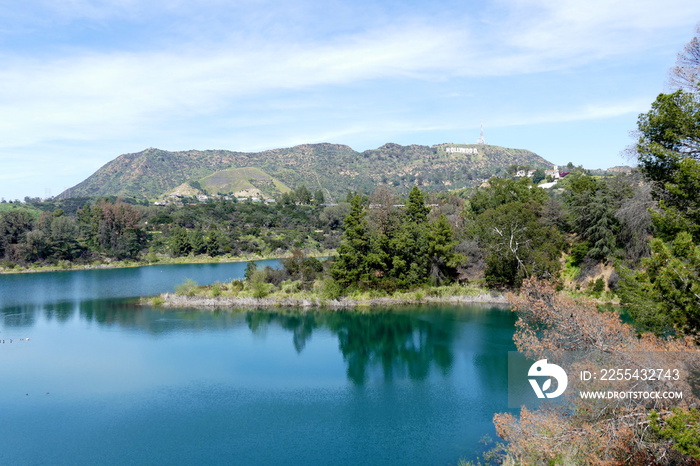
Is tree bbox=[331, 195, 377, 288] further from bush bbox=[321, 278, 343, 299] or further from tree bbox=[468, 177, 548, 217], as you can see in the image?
tree bbox=[468, 177, 548, 217]

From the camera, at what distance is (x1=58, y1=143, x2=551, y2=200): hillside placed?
15362 centimetres

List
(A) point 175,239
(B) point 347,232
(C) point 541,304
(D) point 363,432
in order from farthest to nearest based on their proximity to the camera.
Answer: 1. (A) point 175,239
2. (B) point 347,232
3. (D) point 363,432
4. (C) point 541,304

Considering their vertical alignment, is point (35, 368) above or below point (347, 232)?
below

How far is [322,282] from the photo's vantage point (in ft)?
125

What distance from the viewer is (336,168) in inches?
6619

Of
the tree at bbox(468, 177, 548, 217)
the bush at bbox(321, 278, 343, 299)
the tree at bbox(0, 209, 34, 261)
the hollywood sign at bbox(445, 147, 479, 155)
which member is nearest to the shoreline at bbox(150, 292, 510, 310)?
the bush at bbox(321, 278, 343, 299)

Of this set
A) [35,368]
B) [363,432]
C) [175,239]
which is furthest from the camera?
[175,239]

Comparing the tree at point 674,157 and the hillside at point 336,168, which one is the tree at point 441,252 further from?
the hillside at point 336,168

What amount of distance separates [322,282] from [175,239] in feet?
135

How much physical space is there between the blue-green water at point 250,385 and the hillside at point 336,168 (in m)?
109

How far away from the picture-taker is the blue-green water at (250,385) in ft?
50.7

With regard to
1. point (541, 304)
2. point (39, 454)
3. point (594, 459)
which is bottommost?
point (39, 454)

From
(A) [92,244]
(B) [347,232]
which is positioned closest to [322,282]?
(B) [347,232]

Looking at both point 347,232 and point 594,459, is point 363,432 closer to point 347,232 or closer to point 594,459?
point 594,459
